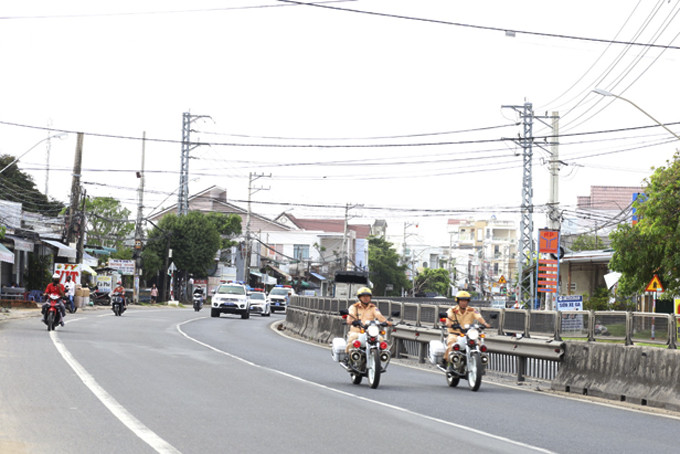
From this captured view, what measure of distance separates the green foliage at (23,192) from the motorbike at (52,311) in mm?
43653

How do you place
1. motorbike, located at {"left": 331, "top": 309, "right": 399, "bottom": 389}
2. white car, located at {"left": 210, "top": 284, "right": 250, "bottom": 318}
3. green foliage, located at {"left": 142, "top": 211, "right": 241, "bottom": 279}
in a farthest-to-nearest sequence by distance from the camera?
1. green foliage, located at {"left": 142, "top": 211, "right": 241, "bottom": 279}
2. white car, located at {"left": 210, "top": 284, "right": 250, "bottom": 318}
3. motorbike, located at {"left": 331, "top": 309, "right": 399, "bottom": 389}

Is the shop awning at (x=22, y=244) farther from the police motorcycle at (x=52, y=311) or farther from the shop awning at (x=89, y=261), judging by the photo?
the police motorcycle at (x=52, y=311)

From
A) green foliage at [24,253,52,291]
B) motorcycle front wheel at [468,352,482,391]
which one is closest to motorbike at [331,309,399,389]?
motorcycle front wheel at [468,352,482,391]

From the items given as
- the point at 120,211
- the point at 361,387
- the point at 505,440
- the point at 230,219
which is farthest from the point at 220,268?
the point at 505,440

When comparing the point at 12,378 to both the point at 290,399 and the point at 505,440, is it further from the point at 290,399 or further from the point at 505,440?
the point at 505,440

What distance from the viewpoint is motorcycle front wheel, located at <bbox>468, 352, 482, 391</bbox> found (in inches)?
638

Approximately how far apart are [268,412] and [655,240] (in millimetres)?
28625

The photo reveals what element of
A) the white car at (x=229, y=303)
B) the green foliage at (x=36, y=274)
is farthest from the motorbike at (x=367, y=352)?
the green foliage at (x=36, y=274)

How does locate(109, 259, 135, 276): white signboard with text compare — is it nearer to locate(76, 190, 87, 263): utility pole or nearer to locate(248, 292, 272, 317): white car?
locate(76, 190, 87, 263): utility pole

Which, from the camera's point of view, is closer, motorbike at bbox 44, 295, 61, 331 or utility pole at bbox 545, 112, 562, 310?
motorbike at bbox 44, 295, 61, 331

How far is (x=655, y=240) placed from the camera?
3706 centimetres

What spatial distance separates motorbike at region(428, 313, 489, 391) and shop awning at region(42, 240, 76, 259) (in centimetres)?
4149

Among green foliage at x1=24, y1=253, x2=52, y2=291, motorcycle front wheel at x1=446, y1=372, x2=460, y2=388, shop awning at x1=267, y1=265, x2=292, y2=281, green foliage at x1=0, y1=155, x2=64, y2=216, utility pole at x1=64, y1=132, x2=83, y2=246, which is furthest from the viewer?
shop awning at x1=267, y1=265, x2=292, y2=281

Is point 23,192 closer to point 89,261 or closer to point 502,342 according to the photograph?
point 89,261
